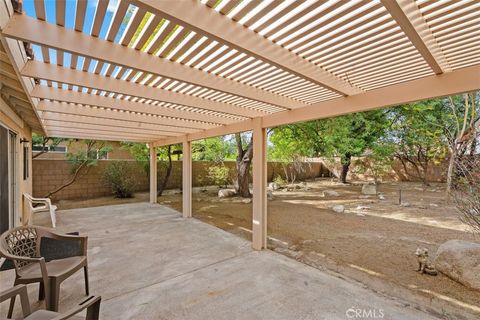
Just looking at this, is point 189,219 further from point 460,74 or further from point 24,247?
point 460,74

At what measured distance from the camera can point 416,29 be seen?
1.67 metres

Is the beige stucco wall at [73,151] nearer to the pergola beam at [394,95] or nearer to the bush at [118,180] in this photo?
the bush at [118,180]

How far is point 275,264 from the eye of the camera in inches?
146

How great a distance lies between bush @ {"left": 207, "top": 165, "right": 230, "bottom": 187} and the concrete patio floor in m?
7.75

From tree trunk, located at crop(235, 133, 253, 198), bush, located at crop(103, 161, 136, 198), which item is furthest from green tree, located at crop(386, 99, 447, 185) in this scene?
bush, located at crop(103, 161, 136, 198)

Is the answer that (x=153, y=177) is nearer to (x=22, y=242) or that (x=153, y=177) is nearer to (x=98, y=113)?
(x=98, y=113)

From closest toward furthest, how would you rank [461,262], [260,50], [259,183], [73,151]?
[260,50] < [461,262] < [259,183] < [73,151]

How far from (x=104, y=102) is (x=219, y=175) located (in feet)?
30.4

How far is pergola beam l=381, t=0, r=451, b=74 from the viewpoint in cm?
147

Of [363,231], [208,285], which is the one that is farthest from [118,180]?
[363,231]

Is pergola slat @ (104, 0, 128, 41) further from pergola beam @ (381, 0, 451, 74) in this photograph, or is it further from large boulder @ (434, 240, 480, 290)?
large boulder @ (434, 240, 480, 290)

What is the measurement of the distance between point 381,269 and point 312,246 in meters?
1.27

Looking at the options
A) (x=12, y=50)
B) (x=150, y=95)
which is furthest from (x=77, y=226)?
(x=12, y=50)

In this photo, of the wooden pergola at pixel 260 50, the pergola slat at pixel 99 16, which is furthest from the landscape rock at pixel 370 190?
the pergola slat at pixel 99 16
